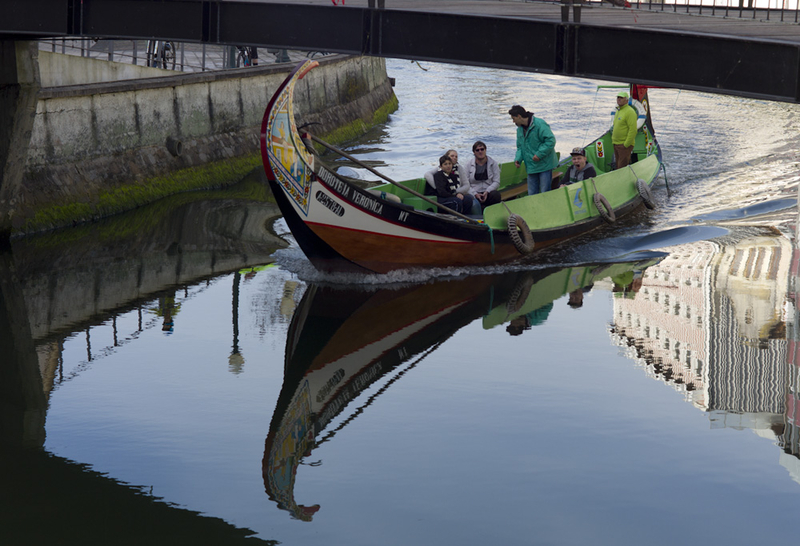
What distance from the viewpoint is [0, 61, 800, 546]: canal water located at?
305 inches

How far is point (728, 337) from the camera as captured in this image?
39.2 ft

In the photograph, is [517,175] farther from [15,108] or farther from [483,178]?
[15,108]

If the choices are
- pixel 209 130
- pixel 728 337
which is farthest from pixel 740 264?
pixel 209 130

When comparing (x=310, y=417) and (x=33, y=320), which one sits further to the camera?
(x=33, y=320)

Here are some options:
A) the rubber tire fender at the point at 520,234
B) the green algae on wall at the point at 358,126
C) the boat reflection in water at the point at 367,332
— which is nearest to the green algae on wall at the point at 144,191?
the green algae on wall at the point at 358,126

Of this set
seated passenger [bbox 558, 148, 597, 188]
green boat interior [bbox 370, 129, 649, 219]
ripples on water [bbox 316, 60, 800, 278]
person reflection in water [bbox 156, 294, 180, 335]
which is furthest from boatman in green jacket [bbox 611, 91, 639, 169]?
person reflection in water [bbox 156, 294, 180, 335]

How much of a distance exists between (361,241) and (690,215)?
27.3 feet

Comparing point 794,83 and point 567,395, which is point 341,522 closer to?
point 567,395

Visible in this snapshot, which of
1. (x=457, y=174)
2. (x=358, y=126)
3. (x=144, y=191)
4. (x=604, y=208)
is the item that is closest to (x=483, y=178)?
(x=457, y=174)

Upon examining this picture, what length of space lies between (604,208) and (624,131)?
8.33 feet

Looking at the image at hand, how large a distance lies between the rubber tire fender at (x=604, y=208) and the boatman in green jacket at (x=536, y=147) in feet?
3.55

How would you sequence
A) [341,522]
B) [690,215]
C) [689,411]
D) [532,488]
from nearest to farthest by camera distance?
[341,522], [532,488], [689,411], [690,215]

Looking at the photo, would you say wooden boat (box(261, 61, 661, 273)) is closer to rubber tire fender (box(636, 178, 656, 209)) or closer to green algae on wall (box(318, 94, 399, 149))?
rubber tire fender (box(636, 178, 656, 209))

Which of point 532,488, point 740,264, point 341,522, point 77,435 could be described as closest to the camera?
point 341,522
